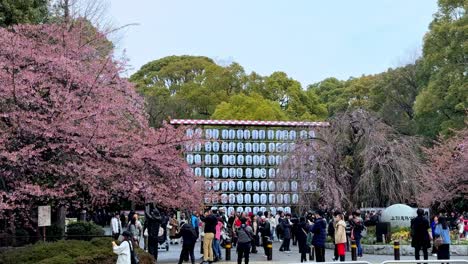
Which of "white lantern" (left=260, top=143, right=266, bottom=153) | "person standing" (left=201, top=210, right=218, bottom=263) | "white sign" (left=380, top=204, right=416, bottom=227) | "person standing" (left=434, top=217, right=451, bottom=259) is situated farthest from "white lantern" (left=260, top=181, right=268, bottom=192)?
"person standing" (left=434, top=217, right=451, bottom=259)

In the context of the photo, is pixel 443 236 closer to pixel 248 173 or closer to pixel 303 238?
pixel 303 238

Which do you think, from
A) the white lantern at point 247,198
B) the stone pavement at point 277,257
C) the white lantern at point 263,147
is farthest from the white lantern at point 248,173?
the stone pavement at point 277,257

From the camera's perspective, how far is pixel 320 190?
34031mm

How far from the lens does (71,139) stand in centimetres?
1978

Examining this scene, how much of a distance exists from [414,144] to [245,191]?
10.3m

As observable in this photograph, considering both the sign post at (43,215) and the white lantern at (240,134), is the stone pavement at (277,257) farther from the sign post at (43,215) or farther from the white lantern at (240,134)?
the white lantern at (240,134)

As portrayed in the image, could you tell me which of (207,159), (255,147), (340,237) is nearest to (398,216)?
(340,237)

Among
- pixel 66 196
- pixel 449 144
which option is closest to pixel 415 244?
pixel 66 196

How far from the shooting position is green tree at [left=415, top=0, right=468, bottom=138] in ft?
143

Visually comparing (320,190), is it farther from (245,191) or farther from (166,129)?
(166,129)

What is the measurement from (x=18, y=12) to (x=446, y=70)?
2835 centimetres

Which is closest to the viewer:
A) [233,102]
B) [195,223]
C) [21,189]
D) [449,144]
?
[21,189]

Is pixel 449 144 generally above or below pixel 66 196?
above

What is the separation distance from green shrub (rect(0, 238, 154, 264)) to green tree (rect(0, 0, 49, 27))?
1259 cm
